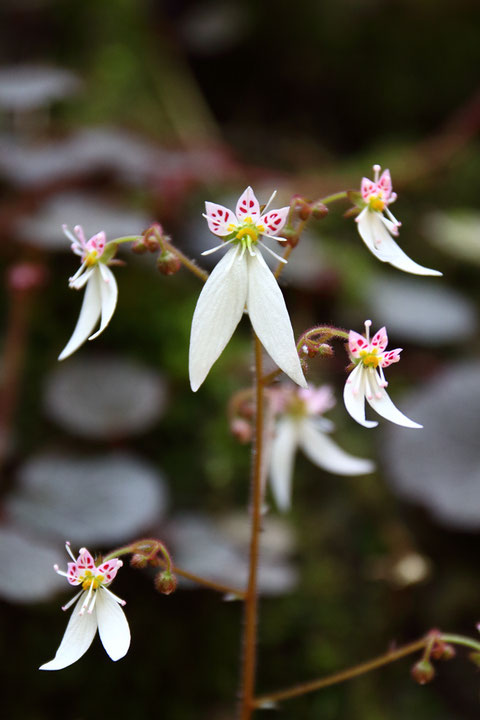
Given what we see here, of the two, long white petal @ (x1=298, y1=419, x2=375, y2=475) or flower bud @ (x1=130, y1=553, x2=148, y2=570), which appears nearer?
flower bud @ (x1=130, y1=553, x2=148, y2=570)

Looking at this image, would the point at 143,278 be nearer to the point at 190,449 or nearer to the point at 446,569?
the point at 190,449

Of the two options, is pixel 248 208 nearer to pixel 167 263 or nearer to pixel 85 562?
pixel 167 263

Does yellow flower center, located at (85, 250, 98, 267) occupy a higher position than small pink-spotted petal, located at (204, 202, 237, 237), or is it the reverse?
yellow flower center, located at (85, 250, 98, 267)

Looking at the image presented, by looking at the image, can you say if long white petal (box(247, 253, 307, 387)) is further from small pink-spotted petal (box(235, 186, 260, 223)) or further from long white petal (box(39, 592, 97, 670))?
long white petal (box(39, 592, 97, 670))

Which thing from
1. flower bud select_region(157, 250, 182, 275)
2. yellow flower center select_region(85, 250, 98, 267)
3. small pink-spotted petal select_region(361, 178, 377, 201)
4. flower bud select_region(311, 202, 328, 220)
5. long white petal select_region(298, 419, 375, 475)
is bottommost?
long white petal select_region(298, 419, 375, 475)

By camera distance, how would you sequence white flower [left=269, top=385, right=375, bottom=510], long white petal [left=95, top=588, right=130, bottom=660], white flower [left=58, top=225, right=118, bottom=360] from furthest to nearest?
white flower [left=269, top=385, right=375, bottom=510] → white flower [left=58, top=225, right=118, bottom=360] → long white petal [left=95, top=588, right=130, bottom=660]

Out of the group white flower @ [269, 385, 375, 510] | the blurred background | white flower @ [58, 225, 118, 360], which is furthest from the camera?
the blurred background

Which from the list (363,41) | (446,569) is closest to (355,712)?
(446,569)

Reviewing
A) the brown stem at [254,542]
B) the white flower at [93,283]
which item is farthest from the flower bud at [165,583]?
the white flower at [93,283]

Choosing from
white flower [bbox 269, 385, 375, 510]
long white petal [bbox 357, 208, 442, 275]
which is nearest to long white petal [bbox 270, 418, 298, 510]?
white flower [bbox 269, 385, 375, 510]
